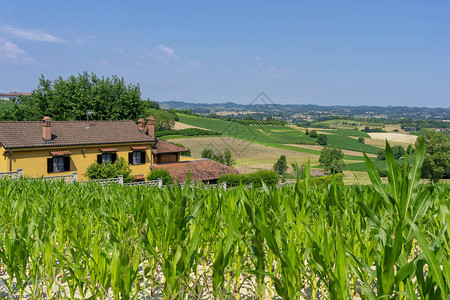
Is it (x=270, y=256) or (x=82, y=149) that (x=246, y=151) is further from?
(x=270, y=256)

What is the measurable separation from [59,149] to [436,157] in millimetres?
49803

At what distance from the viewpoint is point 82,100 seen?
39156mm

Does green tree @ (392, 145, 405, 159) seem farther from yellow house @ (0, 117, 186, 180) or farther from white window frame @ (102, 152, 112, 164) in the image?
white window frame @ (102, 152, 112, 164)

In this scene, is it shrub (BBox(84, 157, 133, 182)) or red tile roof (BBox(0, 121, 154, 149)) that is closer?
red tile roof (BBox(0, 121, 154, 149))

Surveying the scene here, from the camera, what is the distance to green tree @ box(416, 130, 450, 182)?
50.2 meters

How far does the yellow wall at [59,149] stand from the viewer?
24359 millimetres

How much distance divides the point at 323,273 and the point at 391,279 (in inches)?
19.7

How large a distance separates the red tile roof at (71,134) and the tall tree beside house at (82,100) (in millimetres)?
8317

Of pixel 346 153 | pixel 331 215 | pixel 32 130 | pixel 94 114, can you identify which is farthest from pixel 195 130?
pixel 331 215

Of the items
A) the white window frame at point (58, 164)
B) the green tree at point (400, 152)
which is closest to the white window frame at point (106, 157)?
the white window frame at point (58, 164)

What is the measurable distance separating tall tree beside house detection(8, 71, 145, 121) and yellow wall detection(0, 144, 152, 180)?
38.4 feet

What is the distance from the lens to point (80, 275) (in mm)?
2799

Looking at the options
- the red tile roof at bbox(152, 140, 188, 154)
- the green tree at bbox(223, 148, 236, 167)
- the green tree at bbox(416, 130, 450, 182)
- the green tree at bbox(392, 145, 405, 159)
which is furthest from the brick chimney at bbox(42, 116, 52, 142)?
the green tree at bbox(416, 130, 450, 182)

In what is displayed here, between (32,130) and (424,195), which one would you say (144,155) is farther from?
(424,195)
